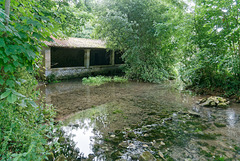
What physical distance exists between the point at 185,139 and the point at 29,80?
11.7ft

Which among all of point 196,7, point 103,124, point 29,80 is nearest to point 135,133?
point 103,124

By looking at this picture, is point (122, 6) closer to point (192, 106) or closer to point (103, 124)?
point (192, 106)

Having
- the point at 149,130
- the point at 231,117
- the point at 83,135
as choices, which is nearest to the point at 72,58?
the point at 83,135

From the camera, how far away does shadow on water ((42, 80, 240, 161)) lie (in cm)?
342

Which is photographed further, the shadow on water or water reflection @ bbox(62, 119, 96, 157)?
water reflection @ bbox(62, 119, 96, 157)

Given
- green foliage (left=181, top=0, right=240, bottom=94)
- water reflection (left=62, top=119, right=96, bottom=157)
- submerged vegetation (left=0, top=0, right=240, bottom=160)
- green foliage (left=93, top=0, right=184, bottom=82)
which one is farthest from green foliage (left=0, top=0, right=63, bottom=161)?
green foliage (left=93, top=0, right=184, bottom=82)

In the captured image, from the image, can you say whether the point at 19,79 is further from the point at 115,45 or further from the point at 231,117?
the point at 115,45

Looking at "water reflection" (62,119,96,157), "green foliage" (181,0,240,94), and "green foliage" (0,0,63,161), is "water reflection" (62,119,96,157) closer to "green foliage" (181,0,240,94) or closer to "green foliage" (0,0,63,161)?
"green foliage" (0,0,63,161)

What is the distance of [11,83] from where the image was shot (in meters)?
1.97

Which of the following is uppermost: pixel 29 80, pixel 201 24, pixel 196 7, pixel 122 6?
pixel 122 6

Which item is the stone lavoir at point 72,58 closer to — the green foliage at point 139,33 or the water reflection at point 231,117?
the green foliage at point 139,33

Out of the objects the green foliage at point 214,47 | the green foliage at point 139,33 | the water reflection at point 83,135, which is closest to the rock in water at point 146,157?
the water reflection at point 83,135

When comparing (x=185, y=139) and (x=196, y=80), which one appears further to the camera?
(x=196, y=80)

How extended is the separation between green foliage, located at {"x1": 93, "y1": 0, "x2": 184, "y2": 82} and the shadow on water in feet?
22.0
